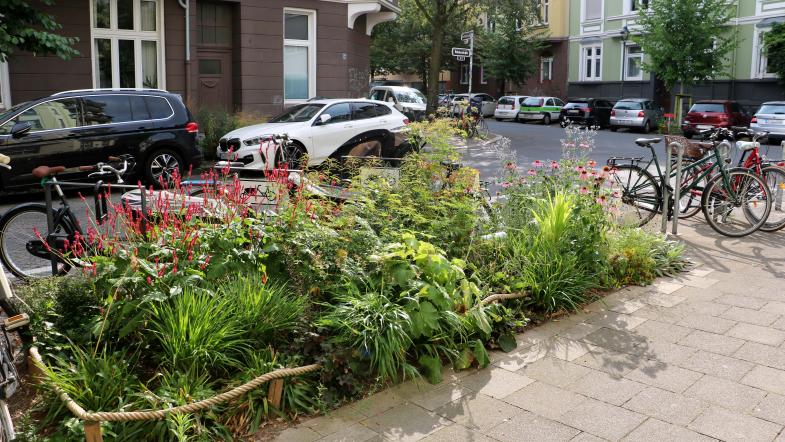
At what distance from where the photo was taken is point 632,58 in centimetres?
4075

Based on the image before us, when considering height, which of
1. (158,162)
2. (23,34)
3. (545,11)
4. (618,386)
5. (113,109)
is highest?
(545,11)

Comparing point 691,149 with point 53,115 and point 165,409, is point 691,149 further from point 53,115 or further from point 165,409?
point 53,115

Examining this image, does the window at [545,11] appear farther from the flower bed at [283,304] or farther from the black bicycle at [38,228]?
the flower bed at [283,304]

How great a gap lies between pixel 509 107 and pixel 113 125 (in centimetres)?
3043

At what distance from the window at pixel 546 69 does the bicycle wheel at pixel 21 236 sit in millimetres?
43450

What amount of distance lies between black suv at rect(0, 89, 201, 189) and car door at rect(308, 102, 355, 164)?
7.44 feet

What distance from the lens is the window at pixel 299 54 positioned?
20750mm

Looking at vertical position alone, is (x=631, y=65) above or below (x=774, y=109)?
above

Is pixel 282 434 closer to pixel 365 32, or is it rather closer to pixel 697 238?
pixel 697 238

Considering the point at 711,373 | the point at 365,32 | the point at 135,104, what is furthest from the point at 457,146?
the point at 365,32

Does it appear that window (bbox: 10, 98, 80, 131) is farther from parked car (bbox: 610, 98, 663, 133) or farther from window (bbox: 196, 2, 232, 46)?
parked car (bbox: 610, 98, 663, 133)

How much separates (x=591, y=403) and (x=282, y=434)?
5.52 ft

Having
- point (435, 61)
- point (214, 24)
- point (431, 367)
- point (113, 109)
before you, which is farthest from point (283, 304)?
point (435, 61)

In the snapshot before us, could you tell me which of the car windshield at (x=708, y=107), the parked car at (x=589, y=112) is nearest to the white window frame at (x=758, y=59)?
the parked car at (x=589, y=112)
